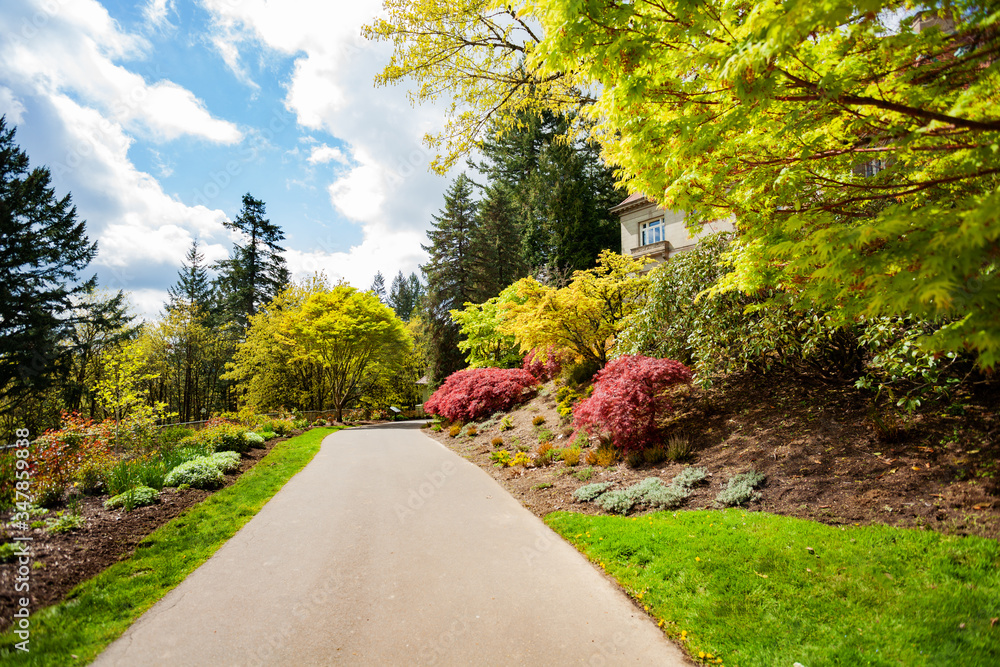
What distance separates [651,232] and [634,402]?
18.3 m

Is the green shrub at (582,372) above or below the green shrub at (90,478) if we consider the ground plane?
above

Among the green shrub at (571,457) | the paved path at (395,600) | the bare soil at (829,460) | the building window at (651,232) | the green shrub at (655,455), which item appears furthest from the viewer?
the building window at (651,232)

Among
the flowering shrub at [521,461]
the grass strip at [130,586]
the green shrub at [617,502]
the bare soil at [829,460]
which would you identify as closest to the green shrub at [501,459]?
the flowering shrub at [521,461]

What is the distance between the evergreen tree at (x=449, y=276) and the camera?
29.2 metres

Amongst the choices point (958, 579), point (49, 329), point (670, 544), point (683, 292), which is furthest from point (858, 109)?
point (49, 329)

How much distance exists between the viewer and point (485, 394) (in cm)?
1606

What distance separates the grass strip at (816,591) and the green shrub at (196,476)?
297 inches

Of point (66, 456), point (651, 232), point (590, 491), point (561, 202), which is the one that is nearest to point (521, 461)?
point (590, 491)

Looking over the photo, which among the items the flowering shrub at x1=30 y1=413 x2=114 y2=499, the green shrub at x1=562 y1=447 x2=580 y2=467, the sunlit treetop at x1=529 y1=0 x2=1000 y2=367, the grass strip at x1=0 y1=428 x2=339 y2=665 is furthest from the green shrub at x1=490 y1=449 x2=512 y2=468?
the flowering shrub at x1=30 y1=413 x2=114 y2=499

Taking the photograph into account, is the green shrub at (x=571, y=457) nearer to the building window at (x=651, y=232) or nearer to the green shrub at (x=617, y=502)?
the green shrub at (x=617, y=502)

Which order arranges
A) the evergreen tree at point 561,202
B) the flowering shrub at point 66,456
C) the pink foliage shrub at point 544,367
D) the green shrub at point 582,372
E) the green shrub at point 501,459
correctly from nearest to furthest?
the flowering shrub at point 66,456 < the green shrub at point 501,459 < the green shrub at point 582,372 < the pink foliage shrub at point 544,367 < the evergreen tree at point 561,202

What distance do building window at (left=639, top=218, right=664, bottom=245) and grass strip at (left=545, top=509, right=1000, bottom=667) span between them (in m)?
20.7

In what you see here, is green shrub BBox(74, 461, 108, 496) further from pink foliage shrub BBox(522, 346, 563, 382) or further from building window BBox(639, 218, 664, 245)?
building window BBox(639, 218, 664, 245)

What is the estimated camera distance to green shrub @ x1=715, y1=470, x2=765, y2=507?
5.36 metres
